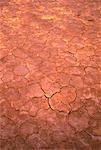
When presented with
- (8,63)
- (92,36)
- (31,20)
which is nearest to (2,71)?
(8,63)

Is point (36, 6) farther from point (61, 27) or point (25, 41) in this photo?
point (25, 41)

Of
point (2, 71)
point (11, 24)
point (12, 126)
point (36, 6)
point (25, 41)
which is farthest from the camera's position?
point (36, 6)

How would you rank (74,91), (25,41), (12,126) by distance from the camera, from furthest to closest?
(25,41), (74,91), (12,126)

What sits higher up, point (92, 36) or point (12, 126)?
point (92, 36)

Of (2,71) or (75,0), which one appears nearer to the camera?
(2,71)

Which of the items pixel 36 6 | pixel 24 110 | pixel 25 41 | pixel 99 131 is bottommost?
pixel 99 131

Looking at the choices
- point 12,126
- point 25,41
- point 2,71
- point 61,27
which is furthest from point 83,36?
point 12,126
